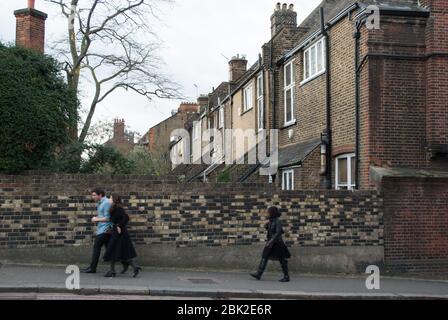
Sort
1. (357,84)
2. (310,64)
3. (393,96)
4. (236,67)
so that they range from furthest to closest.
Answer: (236,67)
(310,64)
(357,84)
(393,96)

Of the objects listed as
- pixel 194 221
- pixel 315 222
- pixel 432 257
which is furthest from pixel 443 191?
pixel 194 221

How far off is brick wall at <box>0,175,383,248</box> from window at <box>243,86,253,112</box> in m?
11.8

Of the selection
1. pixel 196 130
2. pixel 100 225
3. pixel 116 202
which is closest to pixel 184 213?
pixel 116 202

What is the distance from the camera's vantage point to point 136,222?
40.4ft

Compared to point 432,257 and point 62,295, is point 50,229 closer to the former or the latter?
point 62,295

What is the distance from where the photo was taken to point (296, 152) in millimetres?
17484

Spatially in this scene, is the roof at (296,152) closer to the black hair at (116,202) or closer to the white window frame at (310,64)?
the white window frame at (310,64)

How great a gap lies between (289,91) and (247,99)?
18.6ft

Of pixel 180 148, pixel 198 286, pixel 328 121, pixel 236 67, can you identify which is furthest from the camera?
pixel 180 148

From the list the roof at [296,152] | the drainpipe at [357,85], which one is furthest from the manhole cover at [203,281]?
the roof at [296,152]

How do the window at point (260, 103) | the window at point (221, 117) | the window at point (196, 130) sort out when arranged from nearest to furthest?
the window at point (260, 103)
the window at point (221, 117)
the window at point (196, 130)

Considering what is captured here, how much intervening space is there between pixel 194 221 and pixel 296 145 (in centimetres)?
692

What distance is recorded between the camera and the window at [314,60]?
55.8 ft

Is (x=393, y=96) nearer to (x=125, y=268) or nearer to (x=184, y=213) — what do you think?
(x=184, y=213)
